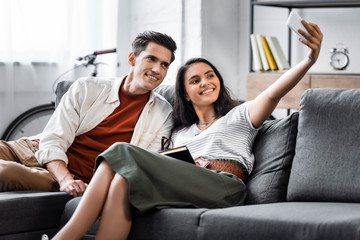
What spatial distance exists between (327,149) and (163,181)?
0.61 meters

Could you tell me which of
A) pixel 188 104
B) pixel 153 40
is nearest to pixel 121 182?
pixel 188 104

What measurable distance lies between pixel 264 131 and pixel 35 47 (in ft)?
7.18

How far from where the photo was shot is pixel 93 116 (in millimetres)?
2504

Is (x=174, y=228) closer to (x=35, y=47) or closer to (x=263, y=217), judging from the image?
(x=263, y=217)

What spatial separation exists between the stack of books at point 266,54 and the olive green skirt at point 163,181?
228 cm

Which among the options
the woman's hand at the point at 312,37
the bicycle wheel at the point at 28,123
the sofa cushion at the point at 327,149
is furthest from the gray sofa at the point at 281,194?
the bicycle wheel at the point at 28,123

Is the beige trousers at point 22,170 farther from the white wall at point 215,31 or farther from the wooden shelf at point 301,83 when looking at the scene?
the wooden shelf at point 301,83

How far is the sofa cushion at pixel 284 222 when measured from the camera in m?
1.59

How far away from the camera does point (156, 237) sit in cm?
188

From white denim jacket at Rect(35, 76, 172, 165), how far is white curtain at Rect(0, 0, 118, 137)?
141 cm

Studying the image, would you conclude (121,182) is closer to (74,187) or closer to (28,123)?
(74,187)

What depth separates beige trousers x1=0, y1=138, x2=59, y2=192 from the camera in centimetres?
219

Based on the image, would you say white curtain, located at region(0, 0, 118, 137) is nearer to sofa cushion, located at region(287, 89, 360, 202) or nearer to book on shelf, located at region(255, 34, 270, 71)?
book on shelf, located at region(255, 34, 270, 71)

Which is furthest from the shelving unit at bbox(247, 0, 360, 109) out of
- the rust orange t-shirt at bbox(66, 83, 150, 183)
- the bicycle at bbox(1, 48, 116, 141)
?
the rust orange t-shirt at bbox(66, 83, 150, 183)
